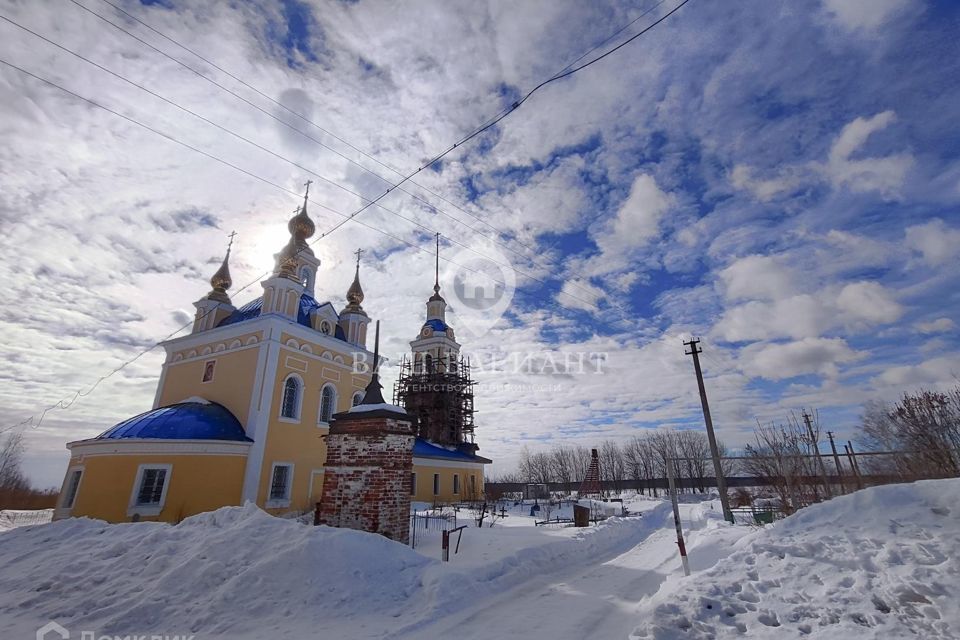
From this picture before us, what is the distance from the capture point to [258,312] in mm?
22453

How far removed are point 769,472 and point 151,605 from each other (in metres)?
20.2

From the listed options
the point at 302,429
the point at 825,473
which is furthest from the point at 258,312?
the point at 825,473

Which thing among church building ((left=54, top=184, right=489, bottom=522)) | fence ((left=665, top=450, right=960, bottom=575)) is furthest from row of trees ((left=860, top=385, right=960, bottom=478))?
church building ((left=54, top=184, right=489, bottom=522))

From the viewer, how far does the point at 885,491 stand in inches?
252

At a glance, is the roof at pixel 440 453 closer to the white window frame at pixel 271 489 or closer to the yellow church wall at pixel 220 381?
the white window frame at pixel 271 489

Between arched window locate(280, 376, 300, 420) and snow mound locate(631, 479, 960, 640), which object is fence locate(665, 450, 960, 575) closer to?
snow mound locate(631, 479, 960, 640)

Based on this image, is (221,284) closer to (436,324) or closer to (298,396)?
(298,396)

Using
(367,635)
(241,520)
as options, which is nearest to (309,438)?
(241,520)

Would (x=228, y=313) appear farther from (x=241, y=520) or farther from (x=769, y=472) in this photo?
(x=769, y=472)

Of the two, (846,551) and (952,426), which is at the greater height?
(952,426)

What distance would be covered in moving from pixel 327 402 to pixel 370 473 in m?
14.4

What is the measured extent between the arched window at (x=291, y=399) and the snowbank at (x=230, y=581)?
1152 centimetres

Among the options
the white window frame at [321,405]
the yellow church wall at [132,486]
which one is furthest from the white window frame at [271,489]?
the white window frame at [321,405]

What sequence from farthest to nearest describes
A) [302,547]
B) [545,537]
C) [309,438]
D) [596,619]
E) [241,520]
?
[309,438], [545,537], [241,520], [302,547], [596,619]
